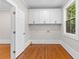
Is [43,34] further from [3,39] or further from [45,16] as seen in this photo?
[3,39]

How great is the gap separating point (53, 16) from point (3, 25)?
159 inches

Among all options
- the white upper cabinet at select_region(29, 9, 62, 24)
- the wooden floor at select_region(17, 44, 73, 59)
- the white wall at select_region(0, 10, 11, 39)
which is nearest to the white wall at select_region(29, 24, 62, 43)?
the white upper cabinet at select_region(29, 9, 62, 24)

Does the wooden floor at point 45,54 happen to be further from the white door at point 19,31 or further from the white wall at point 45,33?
the white wall at point 45,33

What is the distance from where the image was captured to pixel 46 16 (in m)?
9.88

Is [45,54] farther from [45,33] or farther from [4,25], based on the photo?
[4,25]

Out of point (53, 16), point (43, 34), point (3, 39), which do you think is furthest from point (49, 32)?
point (3, 39)

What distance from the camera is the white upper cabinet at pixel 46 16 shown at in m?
9.84

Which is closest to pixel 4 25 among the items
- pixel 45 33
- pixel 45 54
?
pixel 45 33

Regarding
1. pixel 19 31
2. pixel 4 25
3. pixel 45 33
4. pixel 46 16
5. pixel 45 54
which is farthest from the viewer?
pixel 4 25

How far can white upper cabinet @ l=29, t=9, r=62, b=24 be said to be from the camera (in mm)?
9844

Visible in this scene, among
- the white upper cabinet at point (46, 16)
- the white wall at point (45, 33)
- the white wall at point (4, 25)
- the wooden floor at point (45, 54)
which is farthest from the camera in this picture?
the white wall at point (4, 25)

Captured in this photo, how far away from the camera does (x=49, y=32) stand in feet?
33.5

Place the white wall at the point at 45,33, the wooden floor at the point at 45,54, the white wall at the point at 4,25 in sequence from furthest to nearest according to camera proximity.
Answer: the white wall at the point at 4,25, the white wall at the point at 45,33, the wooden floor at the point at 45,54

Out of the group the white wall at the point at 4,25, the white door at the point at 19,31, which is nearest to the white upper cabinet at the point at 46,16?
the white wall at the point at 4,25
